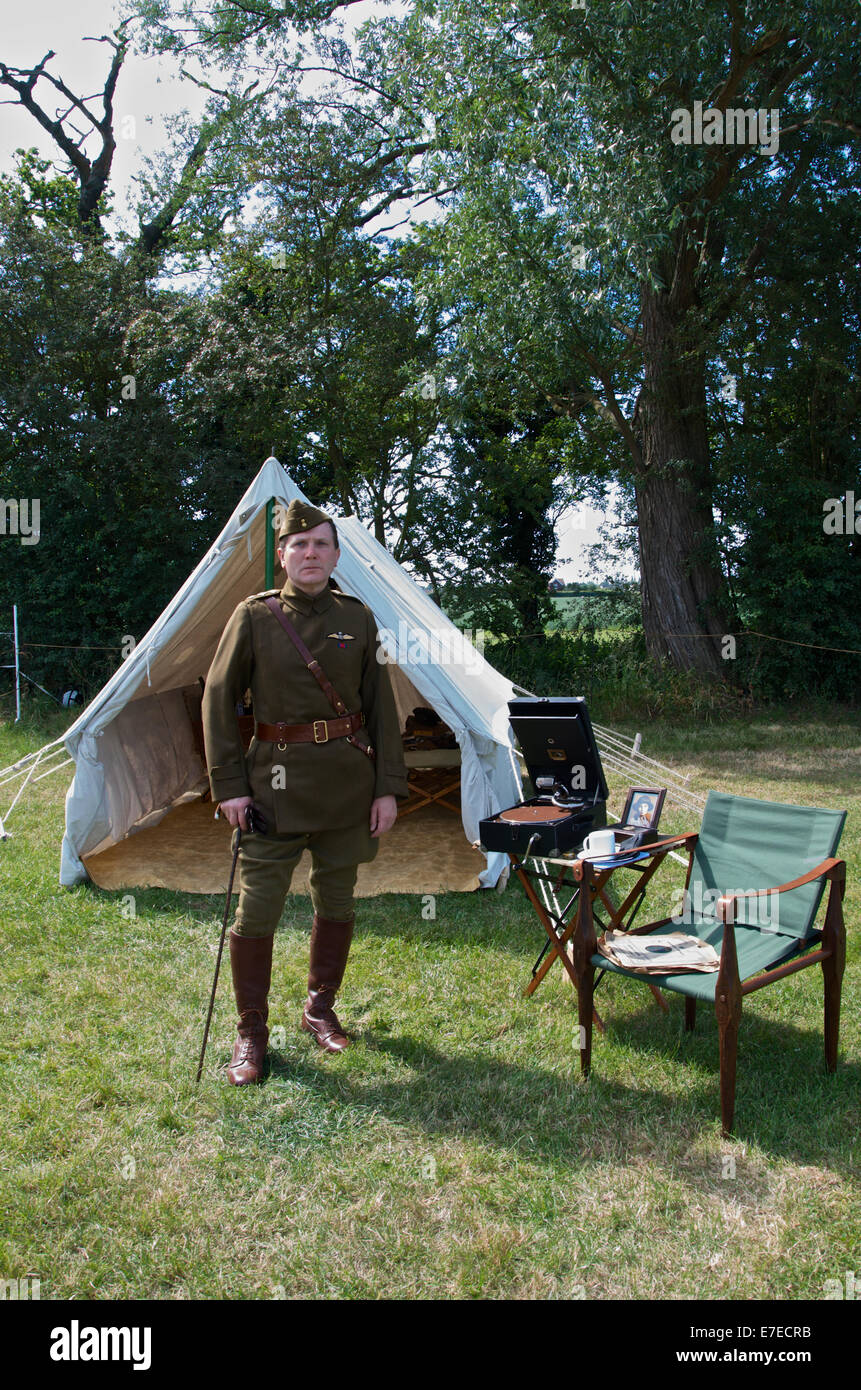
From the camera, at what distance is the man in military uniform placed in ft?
10.1

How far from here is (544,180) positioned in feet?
30.6

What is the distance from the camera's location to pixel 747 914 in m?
3.24

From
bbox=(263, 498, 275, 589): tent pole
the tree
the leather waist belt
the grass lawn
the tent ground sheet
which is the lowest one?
the grass lawn

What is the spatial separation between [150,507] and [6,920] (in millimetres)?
8873

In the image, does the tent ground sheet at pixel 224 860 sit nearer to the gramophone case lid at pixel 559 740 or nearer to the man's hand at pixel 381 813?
the gramophone case lid at pixel 559 740

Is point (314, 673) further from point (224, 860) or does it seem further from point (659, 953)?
point (224, 860)

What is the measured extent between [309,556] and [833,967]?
209 centimetres

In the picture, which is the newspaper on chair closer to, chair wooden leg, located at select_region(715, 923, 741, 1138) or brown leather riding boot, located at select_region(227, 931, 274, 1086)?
chair wooden leg, located at select_region(715, 923, 741, 1138)

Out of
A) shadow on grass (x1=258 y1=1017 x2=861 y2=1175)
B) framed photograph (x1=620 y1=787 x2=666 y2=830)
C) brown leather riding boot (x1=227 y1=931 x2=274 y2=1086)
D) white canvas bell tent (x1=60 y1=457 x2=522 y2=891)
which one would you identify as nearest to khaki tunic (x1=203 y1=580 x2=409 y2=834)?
brown leather riding boot (x1=227 y1=931 x2=274 y2=1086)

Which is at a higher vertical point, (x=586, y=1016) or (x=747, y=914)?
(x=747, y=914)

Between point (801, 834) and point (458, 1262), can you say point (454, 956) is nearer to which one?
point (801, 834)

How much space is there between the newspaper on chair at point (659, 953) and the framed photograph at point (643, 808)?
0.62 m

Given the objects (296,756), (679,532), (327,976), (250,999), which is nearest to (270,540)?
(296,756)

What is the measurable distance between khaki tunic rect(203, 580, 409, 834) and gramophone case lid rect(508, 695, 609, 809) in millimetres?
1308
